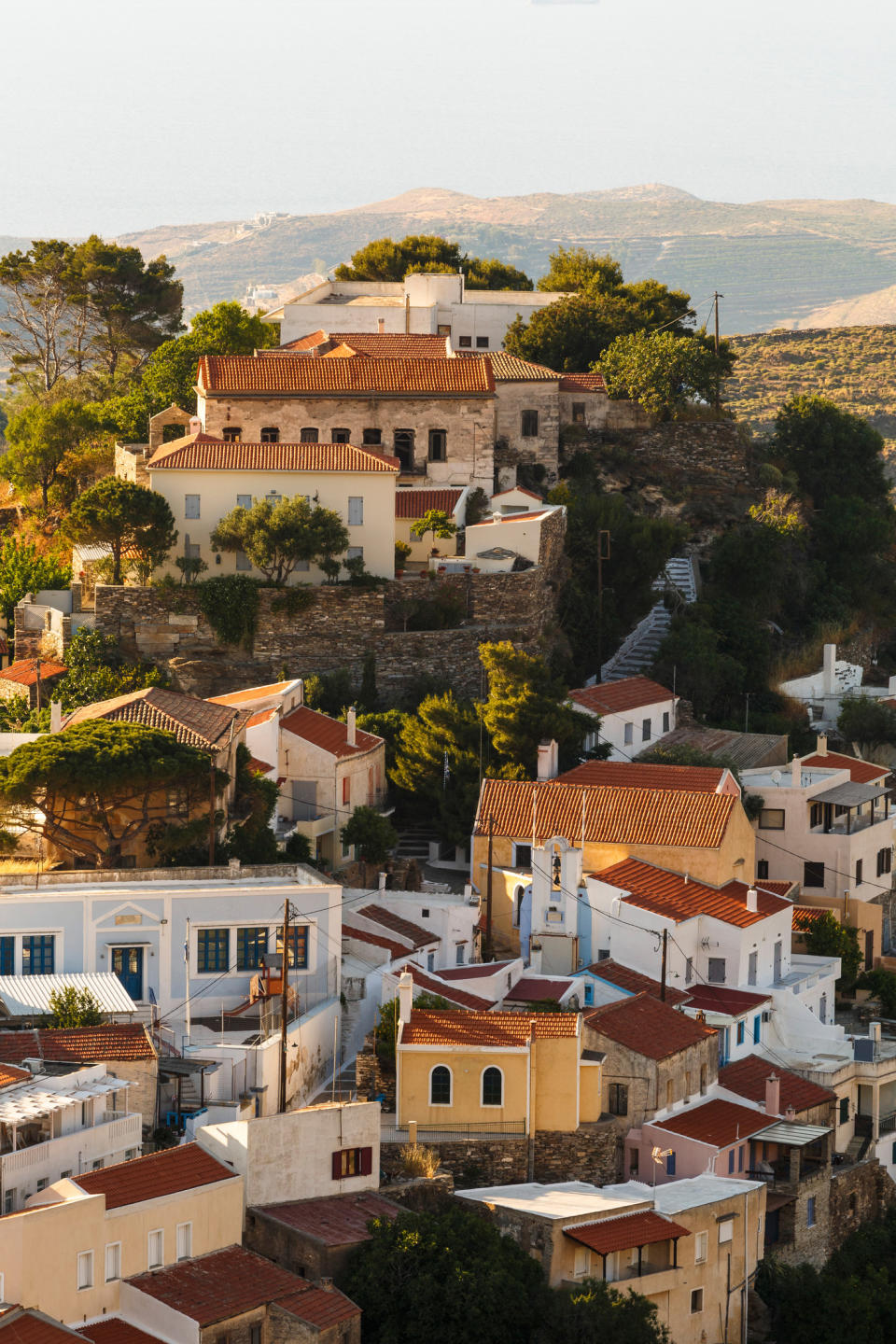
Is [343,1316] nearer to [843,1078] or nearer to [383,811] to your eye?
[843,1078]

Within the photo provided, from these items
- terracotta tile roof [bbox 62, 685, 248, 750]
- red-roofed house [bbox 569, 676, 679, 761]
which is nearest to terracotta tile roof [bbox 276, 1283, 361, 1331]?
terracotta tile roof [bbox 62, 685, 248, 750]

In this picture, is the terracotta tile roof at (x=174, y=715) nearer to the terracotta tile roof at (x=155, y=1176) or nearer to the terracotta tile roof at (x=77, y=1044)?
the terracotta tile roof at (x=77, y=1044)

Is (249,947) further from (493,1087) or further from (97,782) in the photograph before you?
(493,1087)

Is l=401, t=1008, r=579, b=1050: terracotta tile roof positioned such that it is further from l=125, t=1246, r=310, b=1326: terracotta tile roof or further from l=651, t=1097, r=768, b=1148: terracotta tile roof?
l=125, t=1246, r=310, b=1326: terracotta tile roof

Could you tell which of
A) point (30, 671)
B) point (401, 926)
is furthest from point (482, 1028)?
point (30, 671)

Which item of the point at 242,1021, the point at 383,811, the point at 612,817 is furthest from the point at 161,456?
the point at 242,1021

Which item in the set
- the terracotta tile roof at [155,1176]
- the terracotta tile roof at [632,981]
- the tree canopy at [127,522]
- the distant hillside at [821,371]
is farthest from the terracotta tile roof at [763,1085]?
the distant hillside at [821,371]
